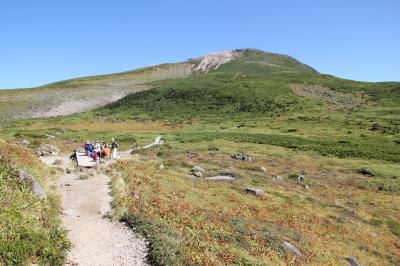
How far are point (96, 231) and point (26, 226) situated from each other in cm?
384

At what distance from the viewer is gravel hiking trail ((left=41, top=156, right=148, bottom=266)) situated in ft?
55.6

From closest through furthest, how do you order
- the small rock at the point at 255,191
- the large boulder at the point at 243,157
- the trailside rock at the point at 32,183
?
the trailside rock at the point at 32,183 → the small rock at the point at 255,191 → the large boulder at the point at 243,157

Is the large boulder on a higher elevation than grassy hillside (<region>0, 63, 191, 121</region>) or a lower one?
lower

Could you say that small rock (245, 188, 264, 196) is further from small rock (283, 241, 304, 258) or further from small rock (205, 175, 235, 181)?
small rock (283, 241, 304, 258)

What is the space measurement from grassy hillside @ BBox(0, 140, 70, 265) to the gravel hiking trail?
703 millimetres

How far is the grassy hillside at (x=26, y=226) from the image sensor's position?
49.1ft

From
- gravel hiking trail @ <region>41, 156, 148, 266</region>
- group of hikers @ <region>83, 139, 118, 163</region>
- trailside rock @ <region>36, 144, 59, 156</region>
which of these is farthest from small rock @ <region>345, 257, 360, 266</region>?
trailside rock @ <region>36, 144, 59, 156</region>

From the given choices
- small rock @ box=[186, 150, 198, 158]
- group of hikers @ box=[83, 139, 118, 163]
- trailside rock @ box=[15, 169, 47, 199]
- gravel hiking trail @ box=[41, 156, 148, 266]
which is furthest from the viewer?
small rock @ box=[186, 150, 198, 158]

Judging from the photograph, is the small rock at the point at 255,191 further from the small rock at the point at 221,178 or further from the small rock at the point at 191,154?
the small rock at the point at 191,154

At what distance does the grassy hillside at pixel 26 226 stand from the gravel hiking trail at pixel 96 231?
0.70 metres

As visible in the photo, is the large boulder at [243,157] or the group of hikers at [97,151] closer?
the group of hikers at [97,151]

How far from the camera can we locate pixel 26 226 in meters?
17.1

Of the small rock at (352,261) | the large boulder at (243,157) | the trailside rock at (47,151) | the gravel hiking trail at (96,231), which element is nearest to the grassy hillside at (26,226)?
the gravel hiking trail at (96,231)

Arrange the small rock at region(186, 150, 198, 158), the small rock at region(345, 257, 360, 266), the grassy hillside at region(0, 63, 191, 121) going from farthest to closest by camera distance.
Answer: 1. the grassy hillside at region(0, 63, 191, 121)
2. the small rock at region(186, 150, 198, 158)
3. the small rock at region(345, 257, 360, 266)
